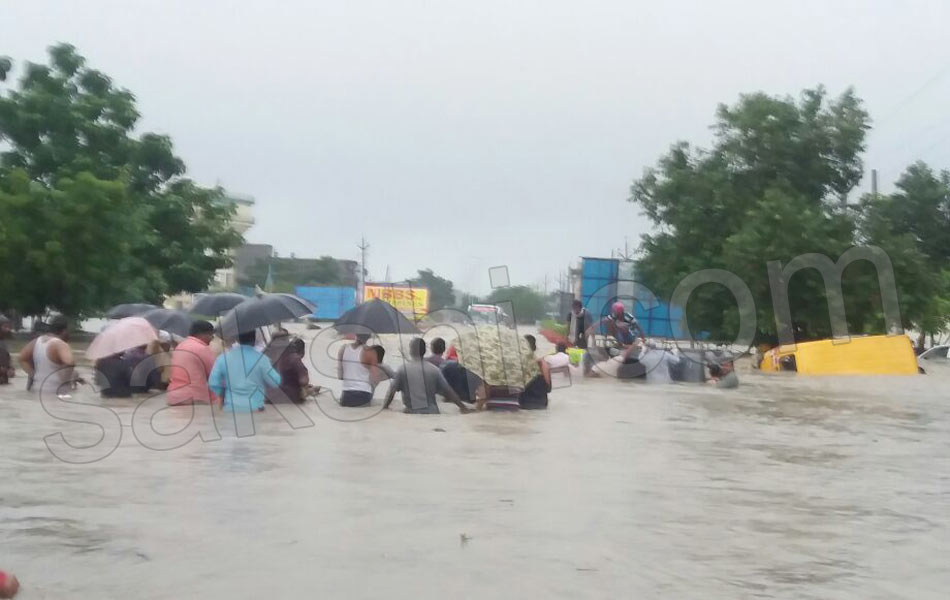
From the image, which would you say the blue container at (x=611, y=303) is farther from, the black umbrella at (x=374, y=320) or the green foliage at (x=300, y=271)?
the green foliage at (x=300, y=271)

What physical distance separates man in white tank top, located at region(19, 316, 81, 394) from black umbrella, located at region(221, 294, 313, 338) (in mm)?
2067

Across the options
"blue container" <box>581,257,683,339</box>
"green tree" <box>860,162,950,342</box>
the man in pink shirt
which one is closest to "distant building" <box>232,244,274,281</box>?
"green tree" <box>860,162,950,342</box>

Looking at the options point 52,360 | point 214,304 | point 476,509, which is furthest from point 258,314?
point 476,509

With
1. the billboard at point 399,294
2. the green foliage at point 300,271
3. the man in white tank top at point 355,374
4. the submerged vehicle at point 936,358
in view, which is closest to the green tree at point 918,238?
the submerged vehicle at point 936,358

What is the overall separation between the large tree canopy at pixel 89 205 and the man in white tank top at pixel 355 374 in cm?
1628

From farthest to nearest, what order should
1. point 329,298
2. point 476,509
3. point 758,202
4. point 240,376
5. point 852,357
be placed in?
point 329,298
point 758,202
point 852,357
point 240,376
point 476,509

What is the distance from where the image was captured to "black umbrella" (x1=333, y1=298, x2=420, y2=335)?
16469 mm

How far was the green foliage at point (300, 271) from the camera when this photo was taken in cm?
9019

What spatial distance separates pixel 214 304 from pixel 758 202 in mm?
17588

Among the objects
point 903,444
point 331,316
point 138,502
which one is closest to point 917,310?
point 903,444

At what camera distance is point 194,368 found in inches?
550

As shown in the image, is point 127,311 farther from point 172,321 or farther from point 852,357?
point 852,357

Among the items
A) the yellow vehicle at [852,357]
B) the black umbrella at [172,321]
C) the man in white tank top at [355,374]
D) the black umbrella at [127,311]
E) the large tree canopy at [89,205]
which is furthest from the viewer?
the large tree canopy at [89,205]

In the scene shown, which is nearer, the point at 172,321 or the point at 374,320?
the point at 374,320
